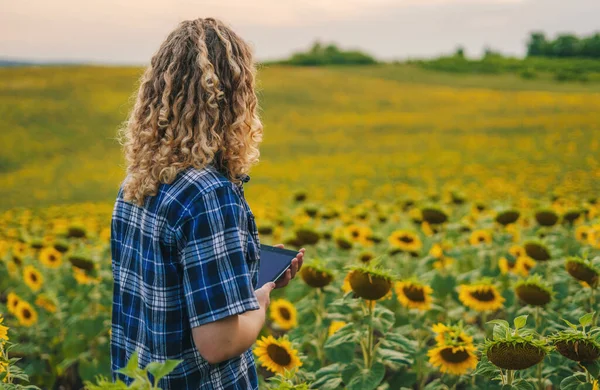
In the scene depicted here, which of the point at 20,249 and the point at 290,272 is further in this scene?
the point at 20,249

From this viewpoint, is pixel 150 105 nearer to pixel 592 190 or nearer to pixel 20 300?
pixel 20 300

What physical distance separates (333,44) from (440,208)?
151 ft

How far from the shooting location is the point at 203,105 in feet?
5.16

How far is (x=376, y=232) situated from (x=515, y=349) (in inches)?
110

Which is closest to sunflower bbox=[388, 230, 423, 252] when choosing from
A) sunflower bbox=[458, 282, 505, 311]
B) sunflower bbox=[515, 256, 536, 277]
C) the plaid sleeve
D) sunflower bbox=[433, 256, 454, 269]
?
sunflower bbox=[433, 256, 454, 269]

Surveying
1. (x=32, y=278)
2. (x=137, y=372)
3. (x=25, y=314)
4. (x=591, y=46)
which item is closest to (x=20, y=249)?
(x=32, y=278)

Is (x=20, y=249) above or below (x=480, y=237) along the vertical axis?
below

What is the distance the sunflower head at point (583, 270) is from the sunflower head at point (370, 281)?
0.87 meters

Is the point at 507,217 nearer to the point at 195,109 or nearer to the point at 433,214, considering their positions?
the point at 433,214

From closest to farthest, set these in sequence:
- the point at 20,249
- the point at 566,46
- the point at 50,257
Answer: the point at 50,257 < the point at 20,249 < the point at 566,46

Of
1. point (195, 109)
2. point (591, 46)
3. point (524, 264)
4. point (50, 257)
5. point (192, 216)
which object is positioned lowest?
point (50, 257)

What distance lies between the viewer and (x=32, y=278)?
3766 mm

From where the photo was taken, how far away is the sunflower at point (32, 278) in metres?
3.74

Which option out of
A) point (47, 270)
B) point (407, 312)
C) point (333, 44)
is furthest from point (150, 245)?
point (333, 44)
